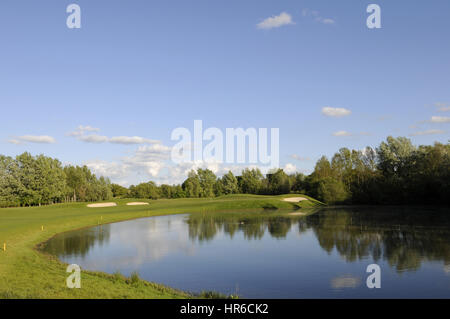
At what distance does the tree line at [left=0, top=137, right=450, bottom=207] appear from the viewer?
8150 centimetres

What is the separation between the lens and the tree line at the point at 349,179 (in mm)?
81500

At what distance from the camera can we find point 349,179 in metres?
101

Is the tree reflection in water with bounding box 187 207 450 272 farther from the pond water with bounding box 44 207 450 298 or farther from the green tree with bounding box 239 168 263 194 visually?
the green tree with bounding box 239 168 263 194

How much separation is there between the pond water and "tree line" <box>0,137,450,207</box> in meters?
51.3

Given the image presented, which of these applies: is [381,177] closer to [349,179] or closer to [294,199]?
[349,179]

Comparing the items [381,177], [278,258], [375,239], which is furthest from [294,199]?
[278,258]

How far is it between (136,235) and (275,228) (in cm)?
1554

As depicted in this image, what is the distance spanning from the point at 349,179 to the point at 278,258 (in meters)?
86.5

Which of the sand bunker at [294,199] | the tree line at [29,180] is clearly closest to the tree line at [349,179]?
the tree line at [29,180]

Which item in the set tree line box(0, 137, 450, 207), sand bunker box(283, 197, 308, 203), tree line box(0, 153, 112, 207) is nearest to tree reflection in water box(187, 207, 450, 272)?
sand bunker box(283, 197, 308, 203)

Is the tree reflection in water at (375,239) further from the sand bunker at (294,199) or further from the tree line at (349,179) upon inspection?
the tree line at (349,179)

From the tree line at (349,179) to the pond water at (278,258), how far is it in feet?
168
